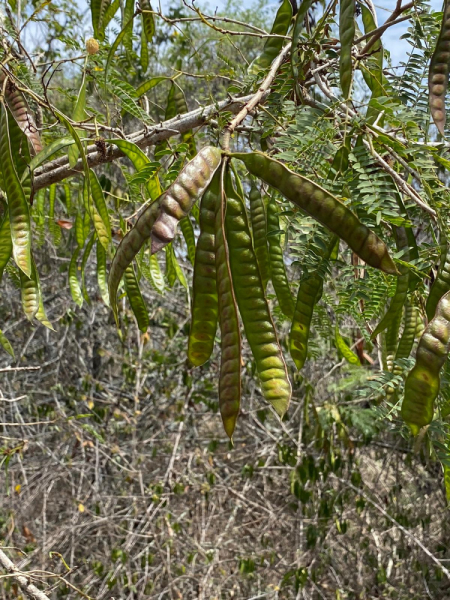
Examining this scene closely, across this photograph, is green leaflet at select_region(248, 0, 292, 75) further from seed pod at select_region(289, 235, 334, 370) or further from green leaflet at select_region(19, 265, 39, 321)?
green leaflet at select_region(19, 265, 39, 321)

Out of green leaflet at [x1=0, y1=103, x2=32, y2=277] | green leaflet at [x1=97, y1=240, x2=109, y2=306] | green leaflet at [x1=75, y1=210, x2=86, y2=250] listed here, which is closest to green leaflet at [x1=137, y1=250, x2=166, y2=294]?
green leaflet at [x1=97, y1=240, x2=109, y2=306]

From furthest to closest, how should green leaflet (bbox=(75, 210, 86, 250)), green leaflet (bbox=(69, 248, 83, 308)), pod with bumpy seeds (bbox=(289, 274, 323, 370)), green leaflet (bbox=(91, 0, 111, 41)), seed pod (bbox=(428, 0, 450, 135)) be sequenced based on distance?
green leaflet (bbox=(69, 248, 83, 308)), green leaflet (bbox=(75, 210, 86, 250)), green leaflet (bbox=(91, 0, 111, 41)), pod with bumpy seeds (bbox=(289, 274, 323, 370)), seed pod (bbox=(428, 0, 450, 135))

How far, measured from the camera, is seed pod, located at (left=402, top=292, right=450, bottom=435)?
500 millimetres

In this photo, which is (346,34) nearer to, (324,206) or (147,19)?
(324,206)

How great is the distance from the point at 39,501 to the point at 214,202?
11.5 ft

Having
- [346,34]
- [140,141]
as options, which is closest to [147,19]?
[140,141]

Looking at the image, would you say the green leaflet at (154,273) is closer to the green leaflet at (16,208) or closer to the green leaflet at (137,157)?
the green leaflet at (137,157)

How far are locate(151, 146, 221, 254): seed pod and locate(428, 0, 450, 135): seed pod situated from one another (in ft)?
0.92

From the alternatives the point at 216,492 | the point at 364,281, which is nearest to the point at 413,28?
the point at 364,281

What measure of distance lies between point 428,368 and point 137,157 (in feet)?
2.41

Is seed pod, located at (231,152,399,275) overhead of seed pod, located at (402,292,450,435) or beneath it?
overhead

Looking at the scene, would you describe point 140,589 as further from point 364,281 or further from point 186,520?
point 364,281

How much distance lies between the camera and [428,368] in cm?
51

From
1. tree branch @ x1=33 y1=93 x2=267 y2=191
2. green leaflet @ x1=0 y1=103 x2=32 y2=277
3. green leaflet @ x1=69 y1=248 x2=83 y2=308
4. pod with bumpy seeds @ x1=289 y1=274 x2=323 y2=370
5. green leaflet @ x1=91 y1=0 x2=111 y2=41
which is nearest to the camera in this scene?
pod with bumpy seeds @ x1=289 y1=274 x2=323 y2=370
